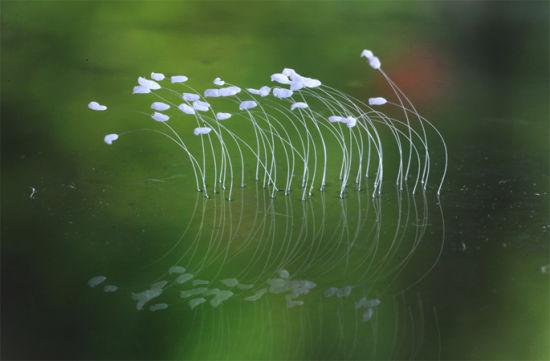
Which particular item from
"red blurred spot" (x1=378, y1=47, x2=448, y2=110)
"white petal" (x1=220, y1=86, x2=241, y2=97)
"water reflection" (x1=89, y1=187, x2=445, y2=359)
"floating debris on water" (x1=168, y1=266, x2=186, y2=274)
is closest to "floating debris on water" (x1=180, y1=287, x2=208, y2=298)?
"water reflection" (x1=89, y1=187, x2=445, y2=359)

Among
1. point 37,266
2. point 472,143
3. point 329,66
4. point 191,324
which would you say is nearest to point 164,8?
point 329,66

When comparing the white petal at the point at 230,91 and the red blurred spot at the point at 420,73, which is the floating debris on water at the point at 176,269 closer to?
the white petal at the point at 230,91

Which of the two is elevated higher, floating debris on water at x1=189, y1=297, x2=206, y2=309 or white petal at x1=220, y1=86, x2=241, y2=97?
white petal at x1=220, y1=86, x2=241, y2=97

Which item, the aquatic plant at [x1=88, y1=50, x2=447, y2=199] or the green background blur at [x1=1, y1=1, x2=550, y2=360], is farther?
the aquatic plant at [x1=88, y1=50, x2=447, y2=199]

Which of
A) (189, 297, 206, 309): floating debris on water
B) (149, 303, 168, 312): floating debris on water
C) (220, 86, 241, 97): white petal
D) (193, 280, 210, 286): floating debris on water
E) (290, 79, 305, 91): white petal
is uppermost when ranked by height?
(290, 79, 305, 91): white petal

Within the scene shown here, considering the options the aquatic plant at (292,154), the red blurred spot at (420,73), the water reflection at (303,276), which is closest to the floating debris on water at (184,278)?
the water reflection at (303,276)

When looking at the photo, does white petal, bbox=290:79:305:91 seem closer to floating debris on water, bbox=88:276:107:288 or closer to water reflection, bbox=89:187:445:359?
water reflection, bbox=89:187:445:359
